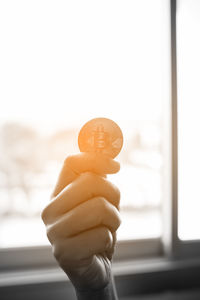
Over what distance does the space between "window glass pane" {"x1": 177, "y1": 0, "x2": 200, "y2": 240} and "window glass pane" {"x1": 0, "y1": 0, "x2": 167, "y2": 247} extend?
99mm

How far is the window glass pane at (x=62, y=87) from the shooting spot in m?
1.23

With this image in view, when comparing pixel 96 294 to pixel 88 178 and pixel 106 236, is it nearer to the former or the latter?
pixel 106 236

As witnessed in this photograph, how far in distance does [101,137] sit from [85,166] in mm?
78

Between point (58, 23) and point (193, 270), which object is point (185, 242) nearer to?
point (193, 270)

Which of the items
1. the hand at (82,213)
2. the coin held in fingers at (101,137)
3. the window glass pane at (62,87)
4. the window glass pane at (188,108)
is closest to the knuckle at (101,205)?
the hand at (82,213)

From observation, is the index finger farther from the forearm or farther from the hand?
the forearm

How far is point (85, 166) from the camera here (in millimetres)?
629

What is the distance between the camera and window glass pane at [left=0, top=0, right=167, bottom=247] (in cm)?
123

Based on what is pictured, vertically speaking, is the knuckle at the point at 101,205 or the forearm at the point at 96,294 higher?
the knuckle at the point at 101,205

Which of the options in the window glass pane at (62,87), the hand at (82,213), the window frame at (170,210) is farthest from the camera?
the window frame at (170,210)

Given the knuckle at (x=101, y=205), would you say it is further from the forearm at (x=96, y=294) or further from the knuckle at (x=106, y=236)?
the forearm at (x=96, y=294)

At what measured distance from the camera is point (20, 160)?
4.16 ft

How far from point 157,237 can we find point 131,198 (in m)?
0.24

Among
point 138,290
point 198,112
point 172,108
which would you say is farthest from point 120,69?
point 138,290
